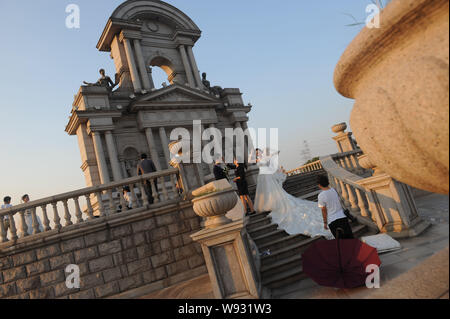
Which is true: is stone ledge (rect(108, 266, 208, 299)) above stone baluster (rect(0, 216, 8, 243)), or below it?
below

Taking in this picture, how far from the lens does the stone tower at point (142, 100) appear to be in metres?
17.1

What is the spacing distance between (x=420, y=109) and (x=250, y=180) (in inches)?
412

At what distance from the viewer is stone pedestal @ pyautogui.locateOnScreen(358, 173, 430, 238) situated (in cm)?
526

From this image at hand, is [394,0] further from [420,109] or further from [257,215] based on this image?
[257,215]

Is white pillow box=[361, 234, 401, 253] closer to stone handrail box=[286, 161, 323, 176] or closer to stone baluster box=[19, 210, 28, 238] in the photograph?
stone baluster box=[19, 210, 28, 238]

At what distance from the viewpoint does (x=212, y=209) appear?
466 cm

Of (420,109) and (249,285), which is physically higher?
(420,109)

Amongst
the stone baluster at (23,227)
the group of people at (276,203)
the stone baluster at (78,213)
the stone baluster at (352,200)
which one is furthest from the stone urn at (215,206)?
the stone baluster at (23,227)

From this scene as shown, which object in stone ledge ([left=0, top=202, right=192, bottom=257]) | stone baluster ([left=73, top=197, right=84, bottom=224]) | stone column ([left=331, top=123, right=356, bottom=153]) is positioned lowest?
stone ledge ([left=0, top=202, right=192, bottom=257])

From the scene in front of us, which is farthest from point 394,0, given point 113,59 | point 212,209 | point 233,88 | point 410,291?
point 113,59

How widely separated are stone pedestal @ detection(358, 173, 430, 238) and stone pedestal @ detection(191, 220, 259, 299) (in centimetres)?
320

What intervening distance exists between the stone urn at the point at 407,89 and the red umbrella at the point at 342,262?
2223 mm

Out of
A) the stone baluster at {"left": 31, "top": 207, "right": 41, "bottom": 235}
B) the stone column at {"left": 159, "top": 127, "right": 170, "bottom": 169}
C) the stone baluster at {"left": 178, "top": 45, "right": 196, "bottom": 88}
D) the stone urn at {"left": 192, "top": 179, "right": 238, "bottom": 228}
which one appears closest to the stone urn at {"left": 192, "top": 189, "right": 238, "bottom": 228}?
the stone urn at {"left": 192, "top": 179, "right": 238, "bottom": 228}

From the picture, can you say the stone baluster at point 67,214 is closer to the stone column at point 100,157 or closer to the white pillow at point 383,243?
the white pillow at point 383,243
